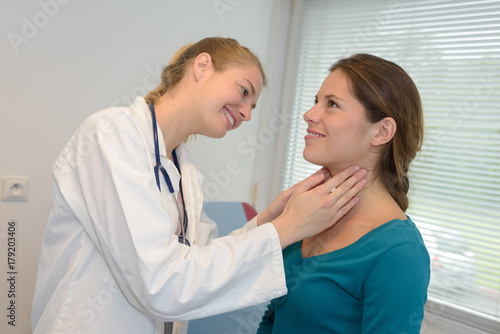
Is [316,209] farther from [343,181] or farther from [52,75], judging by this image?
[52,75]

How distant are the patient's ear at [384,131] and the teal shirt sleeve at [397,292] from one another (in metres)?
0.31

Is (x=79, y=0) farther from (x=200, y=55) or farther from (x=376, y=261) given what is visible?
(x=376, y=261)

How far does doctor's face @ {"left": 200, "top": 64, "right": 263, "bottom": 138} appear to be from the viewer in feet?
4.41

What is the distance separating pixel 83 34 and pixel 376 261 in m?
1.64

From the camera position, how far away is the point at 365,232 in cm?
115

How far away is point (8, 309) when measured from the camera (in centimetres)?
186

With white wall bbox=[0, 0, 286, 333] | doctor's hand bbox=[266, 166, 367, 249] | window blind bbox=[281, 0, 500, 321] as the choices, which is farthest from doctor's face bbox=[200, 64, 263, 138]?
window blind bbox=[281, 0, 500, 321]

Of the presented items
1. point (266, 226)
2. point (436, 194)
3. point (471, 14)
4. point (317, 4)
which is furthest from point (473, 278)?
point (317, 4)

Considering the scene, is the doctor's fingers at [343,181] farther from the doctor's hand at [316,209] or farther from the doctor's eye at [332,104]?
the doctor's eye at [332,104]

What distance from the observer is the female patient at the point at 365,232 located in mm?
974

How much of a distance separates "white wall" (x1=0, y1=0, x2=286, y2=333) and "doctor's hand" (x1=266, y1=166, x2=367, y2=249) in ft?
4.15

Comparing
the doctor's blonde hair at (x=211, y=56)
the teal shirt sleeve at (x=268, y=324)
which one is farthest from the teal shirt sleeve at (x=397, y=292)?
the doctor's blonde hair at (x=211, y=56)

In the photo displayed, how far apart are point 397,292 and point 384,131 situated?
45cm

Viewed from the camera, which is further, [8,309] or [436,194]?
[436,194]
